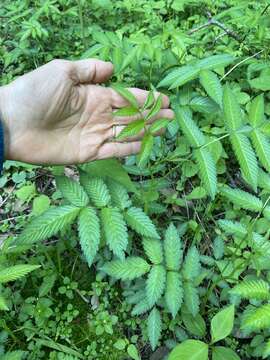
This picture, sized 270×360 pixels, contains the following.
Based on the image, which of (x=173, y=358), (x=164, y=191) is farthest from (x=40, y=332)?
(x=164, y=191)

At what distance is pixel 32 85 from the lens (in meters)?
2.02

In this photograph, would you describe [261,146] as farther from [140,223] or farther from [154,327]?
[154,327]

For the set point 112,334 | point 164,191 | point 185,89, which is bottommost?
point 112,334

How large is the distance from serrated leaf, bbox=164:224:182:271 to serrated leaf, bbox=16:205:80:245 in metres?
0.43

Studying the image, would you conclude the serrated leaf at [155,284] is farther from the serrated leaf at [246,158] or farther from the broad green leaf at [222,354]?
the serrated leaf at [246,158]

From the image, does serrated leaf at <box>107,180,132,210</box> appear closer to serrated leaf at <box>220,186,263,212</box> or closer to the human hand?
the human hand

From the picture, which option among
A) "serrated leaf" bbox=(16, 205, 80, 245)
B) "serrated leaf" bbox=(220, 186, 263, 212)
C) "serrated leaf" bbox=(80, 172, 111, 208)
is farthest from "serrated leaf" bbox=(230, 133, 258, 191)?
"serrated leaf" bbox=(16, 205, 80, 245)

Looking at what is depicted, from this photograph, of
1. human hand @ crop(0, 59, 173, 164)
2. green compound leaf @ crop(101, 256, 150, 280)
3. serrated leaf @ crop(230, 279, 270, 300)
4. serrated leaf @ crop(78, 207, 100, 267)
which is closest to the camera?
serrated leaf @ crop(230, 279, 270, 300)

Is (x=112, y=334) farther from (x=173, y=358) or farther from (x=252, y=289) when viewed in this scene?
(x=252, y=289)

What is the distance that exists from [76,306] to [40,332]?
0.22m

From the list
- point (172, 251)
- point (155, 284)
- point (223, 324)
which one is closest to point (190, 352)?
point (223, 324)

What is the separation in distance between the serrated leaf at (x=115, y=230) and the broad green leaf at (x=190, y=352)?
408mm

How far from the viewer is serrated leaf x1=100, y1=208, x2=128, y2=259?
1690 millimetres

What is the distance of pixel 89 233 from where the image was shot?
168 centimetres
